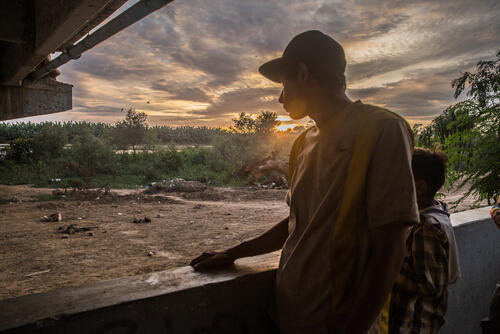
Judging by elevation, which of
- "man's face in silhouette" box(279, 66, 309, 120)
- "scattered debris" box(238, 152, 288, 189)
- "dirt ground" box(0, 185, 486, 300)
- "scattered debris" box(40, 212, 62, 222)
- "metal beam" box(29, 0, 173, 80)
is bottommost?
"dirt ground" box(0, 185, 486, 300)

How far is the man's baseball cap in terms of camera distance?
4.10 ft

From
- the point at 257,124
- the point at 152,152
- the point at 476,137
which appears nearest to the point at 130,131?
the point at 152,152

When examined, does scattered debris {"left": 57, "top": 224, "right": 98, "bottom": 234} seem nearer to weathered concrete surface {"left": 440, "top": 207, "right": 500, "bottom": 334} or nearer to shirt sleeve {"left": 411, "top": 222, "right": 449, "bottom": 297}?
weathered concrete surface {"left": 440, "top": 207, "right": 500, "bottom": 334}

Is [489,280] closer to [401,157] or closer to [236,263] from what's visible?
[236,263]

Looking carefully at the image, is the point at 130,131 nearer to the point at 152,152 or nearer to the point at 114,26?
the point at 152,152

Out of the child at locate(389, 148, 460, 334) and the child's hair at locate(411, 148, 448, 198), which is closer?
the child at locate(389, 148, 460, 334)

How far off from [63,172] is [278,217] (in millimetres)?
12871

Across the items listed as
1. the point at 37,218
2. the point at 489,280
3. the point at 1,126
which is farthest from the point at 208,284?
the point at 1,126

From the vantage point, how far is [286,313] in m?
1.24

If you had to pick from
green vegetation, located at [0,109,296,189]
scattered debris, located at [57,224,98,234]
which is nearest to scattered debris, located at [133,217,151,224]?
scattered debris, located at [57,224,98,234]

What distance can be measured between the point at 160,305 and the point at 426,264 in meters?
1.27

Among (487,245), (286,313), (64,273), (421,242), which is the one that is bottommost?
(64,273)

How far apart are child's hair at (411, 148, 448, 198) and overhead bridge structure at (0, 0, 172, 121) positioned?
7.03 ft

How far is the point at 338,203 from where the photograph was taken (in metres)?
1.08
